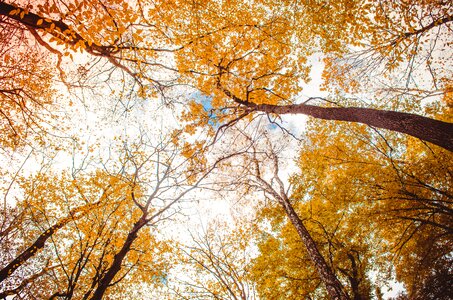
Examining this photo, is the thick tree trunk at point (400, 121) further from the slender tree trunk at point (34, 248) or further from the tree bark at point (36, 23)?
the slender tree trunk at point (34, 248)

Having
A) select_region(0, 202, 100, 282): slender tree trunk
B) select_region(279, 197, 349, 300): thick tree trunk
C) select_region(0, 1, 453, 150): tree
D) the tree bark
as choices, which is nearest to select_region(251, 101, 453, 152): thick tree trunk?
select_region(0, 1, 453, 150): tree

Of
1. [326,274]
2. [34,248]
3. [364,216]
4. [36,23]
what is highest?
[36,23]

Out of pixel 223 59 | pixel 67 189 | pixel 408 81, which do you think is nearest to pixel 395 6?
pixel 408 81

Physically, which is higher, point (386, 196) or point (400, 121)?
point (386, 196)

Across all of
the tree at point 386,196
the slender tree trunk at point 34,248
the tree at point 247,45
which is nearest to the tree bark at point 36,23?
the tree at point 247,45

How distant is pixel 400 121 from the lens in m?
3.28

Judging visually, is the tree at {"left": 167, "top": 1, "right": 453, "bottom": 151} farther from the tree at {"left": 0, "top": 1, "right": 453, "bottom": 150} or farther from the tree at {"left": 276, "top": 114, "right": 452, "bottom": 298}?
the tree at {"left": 276, "top": 114, "right": 452, "bottom": 298}

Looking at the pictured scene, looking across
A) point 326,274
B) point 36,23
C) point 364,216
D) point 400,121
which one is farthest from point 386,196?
point 36,23

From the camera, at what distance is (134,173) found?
23.4 feet

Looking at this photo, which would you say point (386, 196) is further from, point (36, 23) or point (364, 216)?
point (36, 23)

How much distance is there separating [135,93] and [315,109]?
499cm

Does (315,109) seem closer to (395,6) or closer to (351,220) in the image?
(395,6)

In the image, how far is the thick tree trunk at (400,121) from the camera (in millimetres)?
2781

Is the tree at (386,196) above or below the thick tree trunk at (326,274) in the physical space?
above
